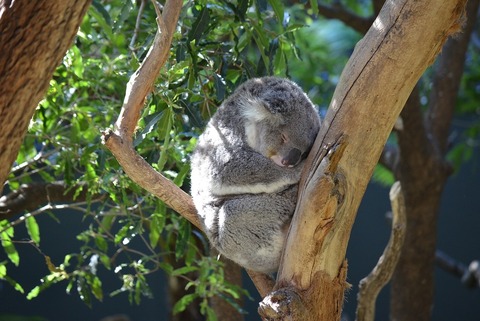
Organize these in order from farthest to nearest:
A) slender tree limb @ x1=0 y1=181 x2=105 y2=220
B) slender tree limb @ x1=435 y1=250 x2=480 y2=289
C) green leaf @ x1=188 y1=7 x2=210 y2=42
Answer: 1. slender tree limb @ x1=435 y1=250 x2=480 y2=289
2. slender tree limb @ x1=0 y1=181 x2=105 y2=220
3. green leaf @ x1=188 y1=7 x2=210 y2=42

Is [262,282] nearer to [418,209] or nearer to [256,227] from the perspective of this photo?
[256,227]

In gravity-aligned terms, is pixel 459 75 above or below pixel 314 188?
above

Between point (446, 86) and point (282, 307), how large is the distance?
3.80 metres

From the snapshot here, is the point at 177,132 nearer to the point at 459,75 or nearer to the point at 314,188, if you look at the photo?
the point at 314,188

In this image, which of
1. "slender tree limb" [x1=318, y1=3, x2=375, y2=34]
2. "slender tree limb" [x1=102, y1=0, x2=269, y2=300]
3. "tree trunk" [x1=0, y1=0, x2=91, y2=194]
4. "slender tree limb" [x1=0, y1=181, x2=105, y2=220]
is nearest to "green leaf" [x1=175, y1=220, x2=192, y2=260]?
"slender tree limb" [x1=0, y1=181, x2=105, y2=220]

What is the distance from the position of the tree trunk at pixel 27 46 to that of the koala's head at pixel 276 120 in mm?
979

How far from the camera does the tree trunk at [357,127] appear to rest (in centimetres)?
229

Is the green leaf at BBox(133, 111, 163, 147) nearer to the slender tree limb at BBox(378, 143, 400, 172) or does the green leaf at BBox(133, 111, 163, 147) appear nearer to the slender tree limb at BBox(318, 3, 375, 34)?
the slender tree limb at BBox(318, 3, 375, 34)

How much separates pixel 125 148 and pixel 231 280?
2.07 m

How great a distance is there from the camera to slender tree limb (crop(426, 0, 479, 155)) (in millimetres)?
5434

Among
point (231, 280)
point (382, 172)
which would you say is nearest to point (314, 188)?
point (231, 280)

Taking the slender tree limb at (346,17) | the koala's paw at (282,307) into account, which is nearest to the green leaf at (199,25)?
the koala's paw at (282,307)

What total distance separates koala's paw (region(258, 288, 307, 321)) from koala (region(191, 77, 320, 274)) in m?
0.32

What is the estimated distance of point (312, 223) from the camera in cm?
225
